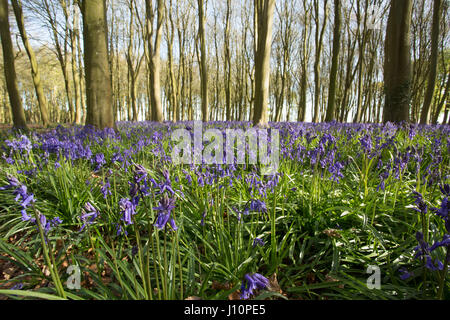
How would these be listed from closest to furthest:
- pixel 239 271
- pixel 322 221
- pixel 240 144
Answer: pixel 239 271 < pixel 322 221 < pixel 240 144

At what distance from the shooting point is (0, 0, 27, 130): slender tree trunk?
7.36 meters

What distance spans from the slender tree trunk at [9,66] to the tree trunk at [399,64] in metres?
11.1

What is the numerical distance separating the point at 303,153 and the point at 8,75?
32.1 feet

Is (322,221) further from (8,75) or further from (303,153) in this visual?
(8,75)

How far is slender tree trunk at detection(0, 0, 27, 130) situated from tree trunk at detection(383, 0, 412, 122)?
1111 cm

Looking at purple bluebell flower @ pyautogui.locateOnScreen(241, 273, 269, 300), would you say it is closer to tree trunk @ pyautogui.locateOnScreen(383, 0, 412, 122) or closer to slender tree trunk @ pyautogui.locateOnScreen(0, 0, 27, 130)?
tree trunk @ pyautogui.locateOnScreen(383, 0, 412, 122)

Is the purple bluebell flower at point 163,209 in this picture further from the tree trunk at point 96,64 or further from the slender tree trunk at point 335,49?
the slender tree trunk at point 335,49

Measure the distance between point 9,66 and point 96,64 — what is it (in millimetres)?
4458

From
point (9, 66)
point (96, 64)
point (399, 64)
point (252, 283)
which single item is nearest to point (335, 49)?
point (399, 64)

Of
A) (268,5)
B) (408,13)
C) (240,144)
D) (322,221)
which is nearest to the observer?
(322,221)
